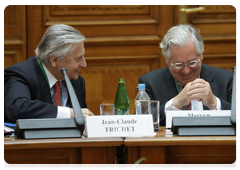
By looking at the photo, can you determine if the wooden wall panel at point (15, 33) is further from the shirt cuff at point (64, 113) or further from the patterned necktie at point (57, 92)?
the shirt cuff at point (64, 113)

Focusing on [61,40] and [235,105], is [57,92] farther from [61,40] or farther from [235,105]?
[235,105]

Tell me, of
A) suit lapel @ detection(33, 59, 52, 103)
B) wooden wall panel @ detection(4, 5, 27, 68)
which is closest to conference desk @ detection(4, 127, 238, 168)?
suit lapel @ detection(33, 59, 52, 103)

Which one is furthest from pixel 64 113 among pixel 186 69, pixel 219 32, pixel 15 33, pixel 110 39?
pixel 219 32

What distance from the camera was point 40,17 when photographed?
2.77 metres

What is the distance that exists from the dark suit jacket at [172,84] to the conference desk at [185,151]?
739mm

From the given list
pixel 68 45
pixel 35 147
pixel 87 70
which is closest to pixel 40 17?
pixel 87 70

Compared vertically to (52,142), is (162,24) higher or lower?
higher

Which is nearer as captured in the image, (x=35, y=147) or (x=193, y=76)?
(x=35, y=147)

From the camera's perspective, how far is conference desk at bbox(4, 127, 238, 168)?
1.04 m

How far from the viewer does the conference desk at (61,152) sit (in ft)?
3.38

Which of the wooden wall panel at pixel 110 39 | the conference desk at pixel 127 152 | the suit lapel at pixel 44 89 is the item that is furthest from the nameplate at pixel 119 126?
the wooden wall panel at pixel 110 39
